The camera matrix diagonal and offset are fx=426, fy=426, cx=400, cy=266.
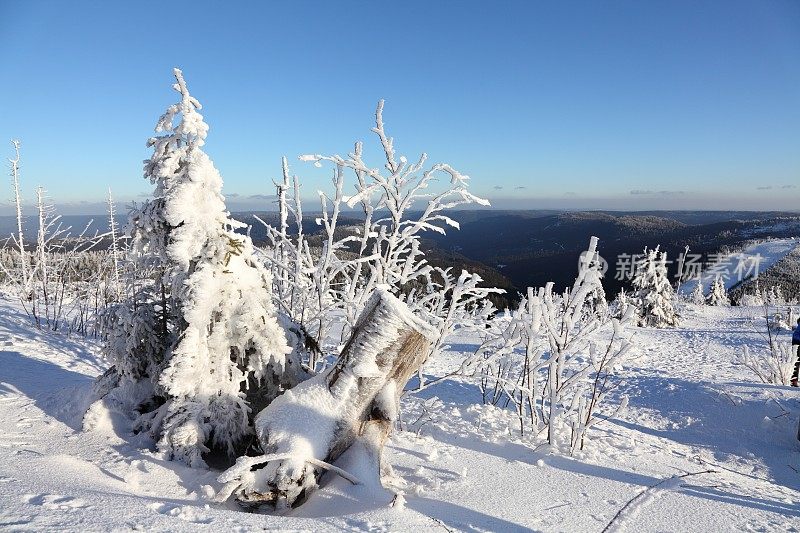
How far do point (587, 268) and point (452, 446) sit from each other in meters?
2.51

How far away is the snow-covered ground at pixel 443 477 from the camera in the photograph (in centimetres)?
251

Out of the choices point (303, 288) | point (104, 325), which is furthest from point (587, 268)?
point (104, 325)

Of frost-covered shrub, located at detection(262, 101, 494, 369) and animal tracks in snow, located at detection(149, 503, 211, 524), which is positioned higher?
frost-covered shrub, located at detection(262, 101, 494, 369)

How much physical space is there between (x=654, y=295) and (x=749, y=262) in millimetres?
83739

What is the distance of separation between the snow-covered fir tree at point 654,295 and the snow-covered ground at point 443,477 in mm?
21086

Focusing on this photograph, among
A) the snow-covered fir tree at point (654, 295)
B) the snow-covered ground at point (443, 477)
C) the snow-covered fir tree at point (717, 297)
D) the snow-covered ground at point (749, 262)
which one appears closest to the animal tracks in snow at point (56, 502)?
the snow-covered ground at point (443, 477)

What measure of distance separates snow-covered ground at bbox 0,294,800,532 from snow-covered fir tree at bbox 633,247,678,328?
21.1 meters

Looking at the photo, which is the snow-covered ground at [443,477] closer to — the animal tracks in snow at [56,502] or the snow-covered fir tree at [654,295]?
the animal tracks in snow at [56,502]

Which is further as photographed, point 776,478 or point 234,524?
point 776,478

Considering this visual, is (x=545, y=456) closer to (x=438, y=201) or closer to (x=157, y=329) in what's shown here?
(x=438, y=201)

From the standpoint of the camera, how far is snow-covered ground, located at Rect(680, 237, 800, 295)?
79562 mm

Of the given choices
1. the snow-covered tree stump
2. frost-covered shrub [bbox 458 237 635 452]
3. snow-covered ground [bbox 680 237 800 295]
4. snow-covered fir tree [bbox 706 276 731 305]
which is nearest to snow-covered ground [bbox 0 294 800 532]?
the snow-covered tree stump

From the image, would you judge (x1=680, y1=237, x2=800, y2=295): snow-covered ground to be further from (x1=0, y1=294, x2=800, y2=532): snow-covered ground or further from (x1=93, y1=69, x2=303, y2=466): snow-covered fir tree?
(x1=93, y1=69, x2=303, y2=466): snow-covered fir tree

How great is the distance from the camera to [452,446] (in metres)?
4.77
